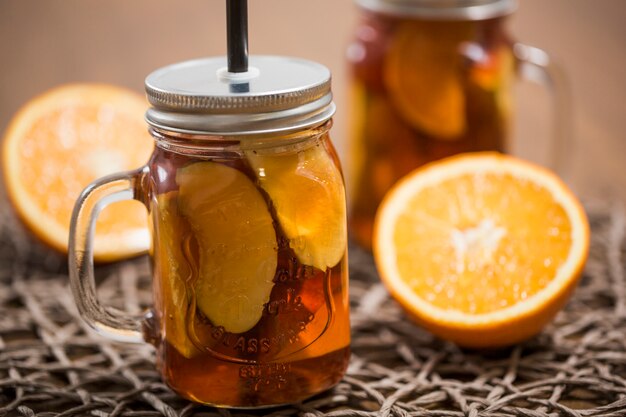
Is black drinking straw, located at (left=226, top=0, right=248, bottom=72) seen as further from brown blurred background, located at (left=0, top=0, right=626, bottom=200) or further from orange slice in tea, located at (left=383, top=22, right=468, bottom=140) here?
brown blurred background, located at (left=0, top=0, right=626, bottom=200)

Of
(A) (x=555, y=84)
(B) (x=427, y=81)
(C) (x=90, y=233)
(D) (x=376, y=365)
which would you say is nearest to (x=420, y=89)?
(B) (x=427, y=81)

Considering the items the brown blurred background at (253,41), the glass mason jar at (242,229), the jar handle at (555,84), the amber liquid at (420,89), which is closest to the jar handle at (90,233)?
the glass mason jar at (242,229)

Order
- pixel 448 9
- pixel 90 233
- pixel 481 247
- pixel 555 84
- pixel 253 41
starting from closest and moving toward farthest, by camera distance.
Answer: pixel 90 233 < pixel 481 247 < pixel 448 9 < pixel 555 84 < pixel 253 41

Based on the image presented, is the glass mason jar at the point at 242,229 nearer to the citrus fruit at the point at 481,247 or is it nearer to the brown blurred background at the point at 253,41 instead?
the citrus fruit at the point at 481,247

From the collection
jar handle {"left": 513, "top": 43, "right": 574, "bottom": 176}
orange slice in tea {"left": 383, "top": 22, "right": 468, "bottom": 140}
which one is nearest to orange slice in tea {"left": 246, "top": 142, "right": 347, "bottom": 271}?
orange slice in tea {"left": 383, "top": 22, "right": 468, "bottom": 140}

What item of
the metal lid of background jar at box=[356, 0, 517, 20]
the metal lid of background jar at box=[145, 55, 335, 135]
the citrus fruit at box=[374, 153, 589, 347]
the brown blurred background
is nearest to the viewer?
the metal lid of background jar at box=[145, 55, 335, 135]

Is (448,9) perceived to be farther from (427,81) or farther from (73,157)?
(73,157)

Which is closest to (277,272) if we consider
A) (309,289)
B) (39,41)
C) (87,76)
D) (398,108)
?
(309,289)
